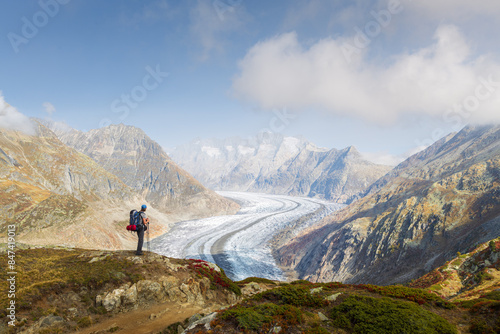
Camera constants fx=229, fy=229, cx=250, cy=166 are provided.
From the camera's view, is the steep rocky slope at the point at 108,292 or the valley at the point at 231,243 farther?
the valley at the point at 231,243

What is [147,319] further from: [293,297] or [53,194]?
[53,194]

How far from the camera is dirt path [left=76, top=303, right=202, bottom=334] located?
14797 millimetres

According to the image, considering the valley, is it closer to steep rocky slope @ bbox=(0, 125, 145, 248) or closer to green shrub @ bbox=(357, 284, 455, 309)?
steep rocky slope @ bbox=(0, 125, 145, 248)

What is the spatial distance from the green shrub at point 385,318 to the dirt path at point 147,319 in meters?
11.0

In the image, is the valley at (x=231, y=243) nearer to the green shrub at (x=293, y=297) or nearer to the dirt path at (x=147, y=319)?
the dirt path at (x=147, y=319)

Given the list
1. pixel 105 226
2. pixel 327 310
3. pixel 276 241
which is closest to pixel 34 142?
pixel 105 226

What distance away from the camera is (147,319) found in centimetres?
1625

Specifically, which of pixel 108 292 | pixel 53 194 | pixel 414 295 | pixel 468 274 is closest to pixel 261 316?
pixel 414 295

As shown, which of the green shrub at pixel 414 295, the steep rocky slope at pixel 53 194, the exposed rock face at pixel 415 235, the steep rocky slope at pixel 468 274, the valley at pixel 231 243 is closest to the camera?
the green shrub at pixel 414 295

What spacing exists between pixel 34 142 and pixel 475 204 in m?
203

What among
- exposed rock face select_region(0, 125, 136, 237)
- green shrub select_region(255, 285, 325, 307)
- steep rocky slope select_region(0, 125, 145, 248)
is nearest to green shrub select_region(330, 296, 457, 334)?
green shrub select_region(255, 285, 325, 307)

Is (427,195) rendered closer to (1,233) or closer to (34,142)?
(1,233)

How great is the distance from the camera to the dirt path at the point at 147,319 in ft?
48.5

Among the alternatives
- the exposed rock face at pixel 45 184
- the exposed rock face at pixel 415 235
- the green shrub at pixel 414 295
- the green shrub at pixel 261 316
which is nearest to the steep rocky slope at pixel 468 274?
the green shrub at pixel 414 295
